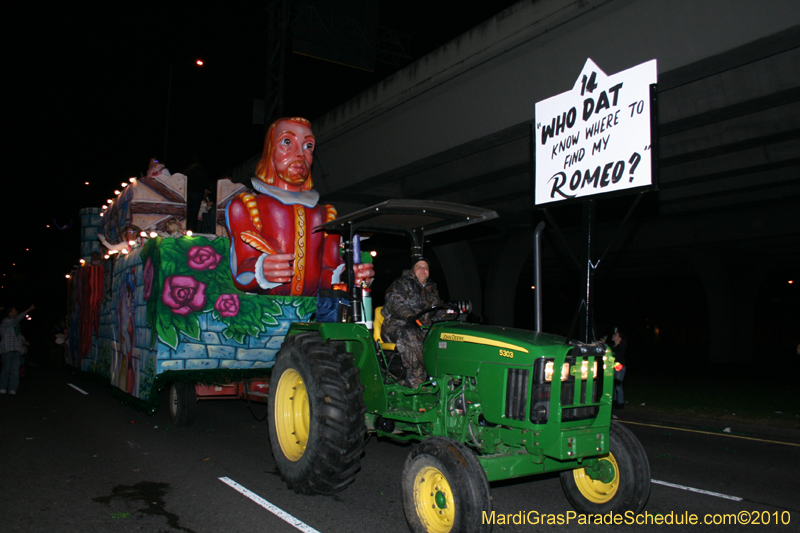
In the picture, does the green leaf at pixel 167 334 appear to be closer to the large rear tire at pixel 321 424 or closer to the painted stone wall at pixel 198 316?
the painted stone wall at pixel 198 316

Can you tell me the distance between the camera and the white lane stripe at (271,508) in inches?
166

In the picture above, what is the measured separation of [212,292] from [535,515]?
469cm

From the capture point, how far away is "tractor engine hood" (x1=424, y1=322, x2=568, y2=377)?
13.1ft

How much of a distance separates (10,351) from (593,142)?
11.4 m

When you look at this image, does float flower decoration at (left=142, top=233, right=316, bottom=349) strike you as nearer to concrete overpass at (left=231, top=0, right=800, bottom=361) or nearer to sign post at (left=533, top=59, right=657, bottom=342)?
concrete overpass at (left=231, top=0, right=800, bottom=361)

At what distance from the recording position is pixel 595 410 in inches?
162

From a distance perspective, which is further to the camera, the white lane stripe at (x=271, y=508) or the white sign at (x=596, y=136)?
the white sign at (x=596, y=136)

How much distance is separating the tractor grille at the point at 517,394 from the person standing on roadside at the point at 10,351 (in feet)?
35.2

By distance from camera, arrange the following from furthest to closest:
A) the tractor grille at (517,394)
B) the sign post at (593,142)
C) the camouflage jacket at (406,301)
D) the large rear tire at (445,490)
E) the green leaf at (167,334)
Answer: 1. the green leaf at (167,334)
2. the camouflage jacket at (406,301)
3. the sign post at (593,142)
4. the tractor grille at (517,394)
5. the large rear tire at (445,490)

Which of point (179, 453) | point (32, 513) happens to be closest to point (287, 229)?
point (179, 453)

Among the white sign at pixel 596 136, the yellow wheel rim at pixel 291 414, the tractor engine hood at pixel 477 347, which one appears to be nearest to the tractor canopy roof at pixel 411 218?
the white sign at pixel 596 136

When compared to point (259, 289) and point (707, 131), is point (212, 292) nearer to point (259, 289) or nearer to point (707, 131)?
point (259, 289)

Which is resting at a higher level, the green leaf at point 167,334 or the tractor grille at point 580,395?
the green leaf at point 167,334

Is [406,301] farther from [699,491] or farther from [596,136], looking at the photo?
[699,491]
